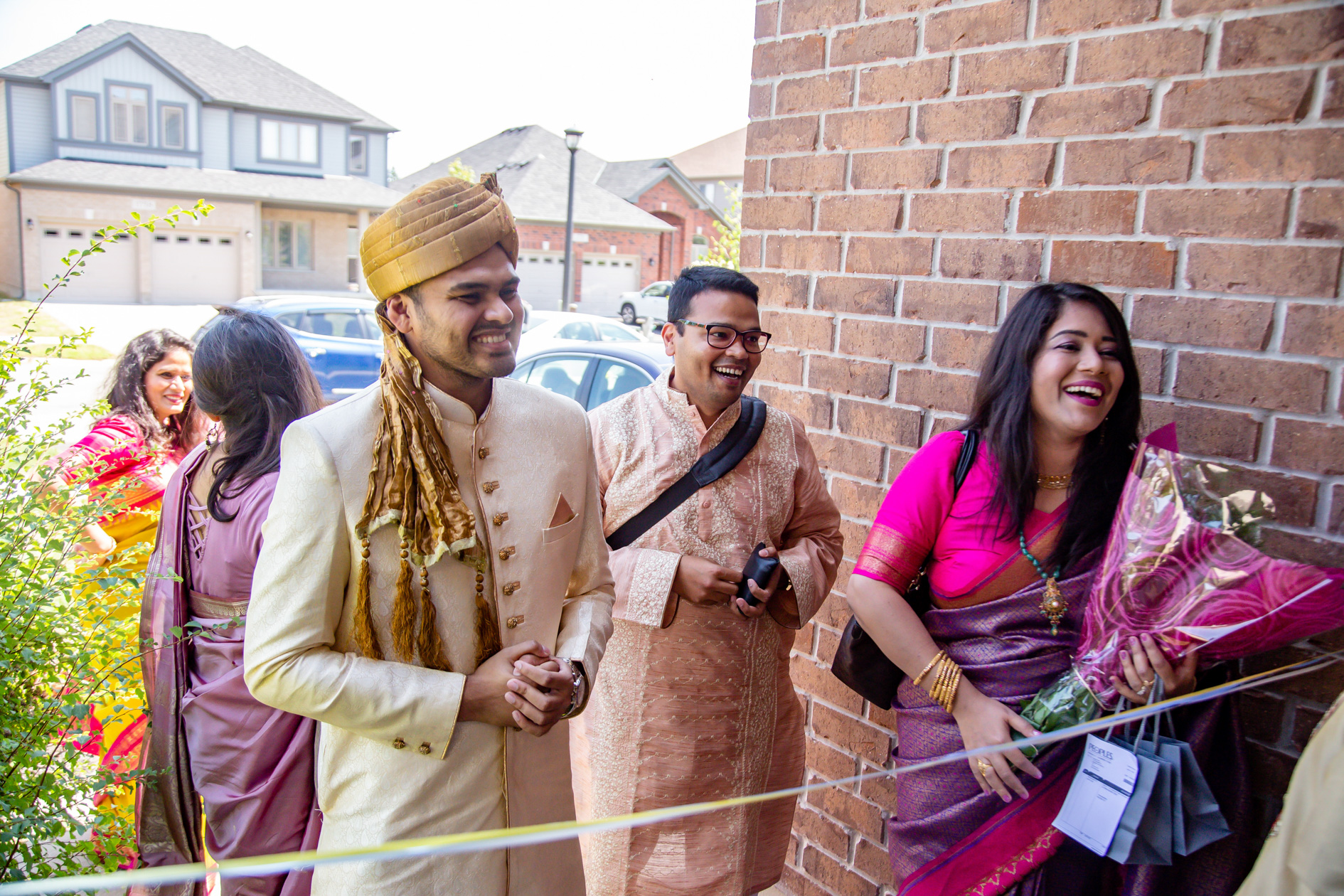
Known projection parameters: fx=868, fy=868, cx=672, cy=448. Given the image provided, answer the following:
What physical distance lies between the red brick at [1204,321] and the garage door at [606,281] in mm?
31187

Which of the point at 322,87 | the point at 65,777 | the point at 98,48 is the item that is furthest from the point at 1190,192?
the point at 322,87

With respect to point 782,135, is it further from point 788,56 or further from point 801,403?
point 801,403

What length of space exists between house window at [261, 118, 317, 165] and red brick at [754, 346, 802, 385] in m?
33.8

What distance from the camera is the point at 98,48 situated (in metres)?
27.9

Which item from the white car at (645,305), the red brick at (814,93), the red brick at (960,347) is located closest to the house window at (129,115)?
the white car at (645,305)

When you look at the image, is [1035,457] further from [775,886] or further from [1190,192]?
[775,886]

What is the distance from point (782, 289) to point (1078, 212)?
0.97m

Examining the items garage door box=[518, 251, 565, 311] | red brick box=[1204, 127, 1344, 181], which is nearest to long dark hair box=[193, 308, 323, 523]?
red brick box=[1204, 127, 1344, 181]

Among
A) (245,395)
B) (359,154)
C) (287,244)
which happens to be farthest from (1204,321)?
(359,154)

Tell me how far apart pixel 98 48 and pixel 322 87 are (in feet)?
24.6

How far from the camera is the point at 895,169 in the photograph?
259cm

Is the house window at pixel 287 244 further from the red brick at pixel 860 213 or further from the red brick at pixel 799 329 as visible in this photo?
the red brick at pixel 860 213

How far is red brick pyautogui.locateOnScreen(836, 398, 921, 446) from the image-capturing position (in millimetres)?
2582

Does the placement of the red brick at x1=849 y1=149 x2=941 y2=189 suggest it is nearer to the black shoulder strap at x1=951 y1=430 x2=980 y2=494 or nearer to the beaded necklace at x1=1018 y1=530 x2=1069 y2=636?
the black shoulder strap at x1=951 y1=430 x2=980 y2=494
